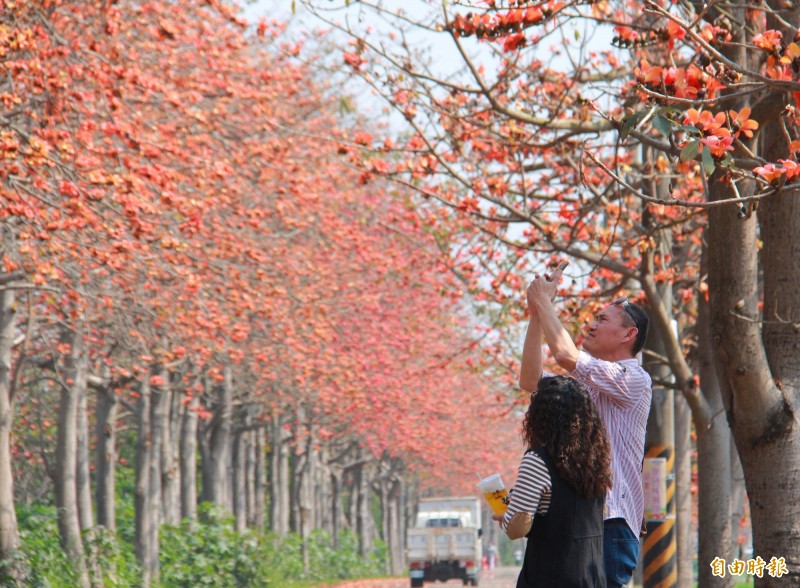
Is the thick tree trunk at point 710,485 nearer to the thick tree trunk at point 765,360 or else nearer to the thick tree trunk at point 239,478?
the thick tree trunk at point 765,360

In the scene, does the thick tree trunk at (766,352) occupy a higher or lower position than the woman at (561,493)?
higher

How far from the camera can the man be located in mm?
4883

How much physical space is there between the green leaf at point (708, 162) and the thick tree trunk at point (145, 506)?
14319 millimetres

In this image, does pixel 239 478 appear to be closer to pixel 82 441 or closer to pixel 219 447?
pixel 219 447

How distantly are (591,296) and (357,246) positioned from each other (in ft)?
34.8

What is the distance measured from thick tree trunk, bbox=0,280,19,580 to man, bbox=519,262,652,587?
9187mm

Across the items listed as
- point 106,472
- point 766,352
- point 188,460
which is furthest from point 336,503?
point 766,352

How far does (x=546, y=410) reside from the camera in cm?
460

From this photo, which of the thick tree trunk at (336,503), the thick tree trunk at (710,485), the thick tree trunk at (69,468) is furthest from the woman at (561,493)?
the thick tree trunk at (336,503)

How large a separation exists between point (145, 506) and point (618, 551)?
15206 mm

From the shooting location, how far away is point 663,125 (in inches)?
189

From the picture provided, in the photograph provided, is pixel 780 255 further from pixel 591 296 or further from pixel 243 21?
pixel 243 21

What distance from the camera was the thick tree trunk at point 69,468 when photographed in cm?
1496

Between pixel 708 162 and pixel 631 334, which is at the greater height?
pixel 708 162
